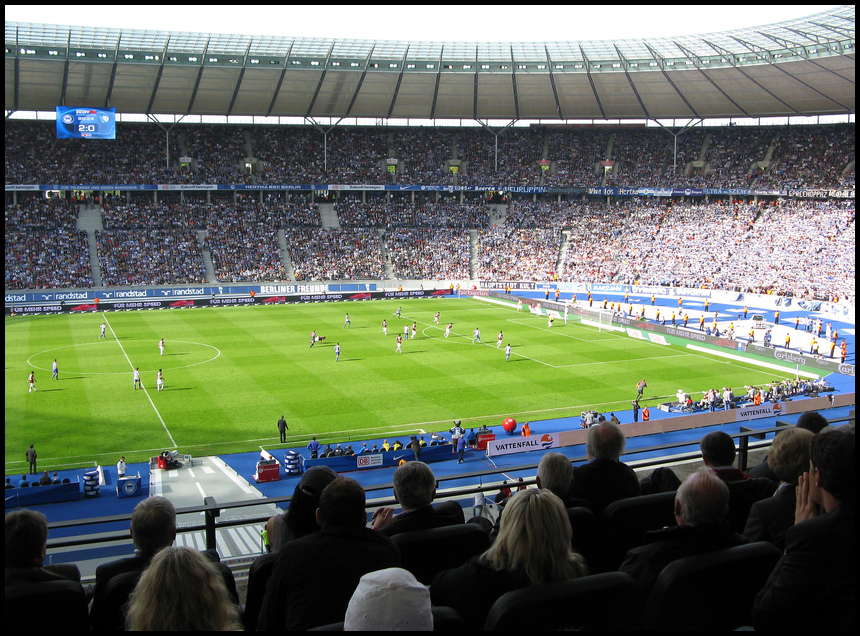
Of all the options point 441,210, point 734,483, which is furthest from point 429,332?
point 734,483

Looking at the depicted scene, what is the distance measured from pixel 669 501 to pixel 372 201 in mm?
79732

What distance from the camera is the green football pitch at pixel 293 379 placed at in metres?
27.8

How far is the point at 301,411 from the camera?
3042 centimetres

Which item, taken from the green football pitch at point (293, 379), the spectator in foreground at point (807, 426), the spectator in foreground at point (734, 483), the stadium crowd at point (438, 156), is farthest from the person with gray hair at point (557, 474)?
the stadium crowd at point (438, 156)

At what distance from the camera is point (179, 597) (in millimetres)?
3668

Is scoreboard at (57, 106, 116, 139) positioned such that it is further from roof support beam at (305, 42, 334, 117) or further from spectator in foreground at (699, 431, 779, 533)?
spectator in foreground at (699, 431, 779, 533)

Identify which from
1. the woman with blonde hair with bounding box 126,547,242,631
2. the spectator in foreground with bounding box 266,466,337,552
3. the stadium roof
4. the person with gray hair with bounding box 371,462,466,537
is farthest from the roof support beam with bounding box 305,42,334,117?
the woman with blonde hair with bounding box 126,547,242,631

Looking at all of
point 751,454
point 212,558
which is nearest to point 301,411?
point 751,454

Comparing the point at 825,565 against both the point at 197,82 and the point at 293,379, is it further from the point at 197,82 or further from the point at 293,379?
the point at 197,82

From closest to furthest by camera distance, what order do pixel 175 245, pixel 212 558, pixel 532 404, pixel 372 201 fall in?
pixel 212 558 → pixel 532 404 → pixel 175 245 → pixel 372 201

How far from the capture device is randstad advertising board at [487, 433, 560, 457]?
20312mm

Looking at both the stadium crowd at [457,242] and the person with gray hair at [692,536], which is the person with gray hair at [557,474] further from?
the stadium crowd at [457,242]

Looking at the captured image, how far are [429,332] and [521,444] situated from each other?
27305mm

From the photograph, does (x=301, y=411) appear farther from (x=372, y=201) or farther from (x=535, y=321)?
(x=372, y=201)
